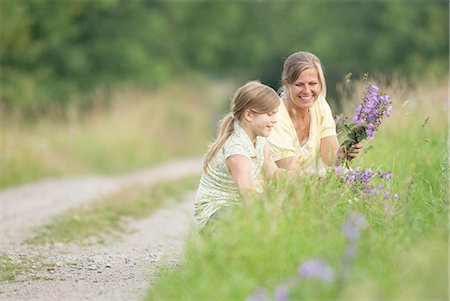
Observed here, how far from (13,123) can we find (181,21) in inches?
585

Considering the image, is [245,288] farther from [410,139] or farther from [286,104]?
[410,139]

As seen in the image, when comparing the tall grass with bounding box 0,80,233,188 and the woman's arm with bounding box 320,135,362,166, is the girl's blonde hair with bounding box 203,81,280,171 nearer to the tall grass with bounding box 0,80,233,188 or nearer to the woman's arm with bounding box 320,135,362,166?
the woman's arm with bounding box 320,135,362,166

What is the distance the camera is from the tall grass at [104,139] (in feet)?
48.1

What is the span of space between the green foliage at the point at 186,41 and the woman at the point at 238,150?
13.8 metres

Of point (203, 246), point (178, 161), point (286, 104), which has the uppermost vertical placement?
point (286, 104)

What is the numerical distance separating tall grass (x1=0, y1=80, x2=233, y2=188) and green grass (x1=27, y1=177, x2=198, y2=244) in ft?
8.72

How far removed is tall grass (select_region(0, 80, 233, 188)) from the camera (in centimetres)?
1466

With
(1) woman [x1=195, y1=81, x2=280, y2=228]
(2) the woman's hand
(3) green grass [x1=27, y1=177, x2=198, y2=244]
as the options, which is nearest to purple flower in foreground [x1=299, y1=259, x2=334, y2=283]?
(1) woman [x1=195, y1=81, x2=280, y2=228]

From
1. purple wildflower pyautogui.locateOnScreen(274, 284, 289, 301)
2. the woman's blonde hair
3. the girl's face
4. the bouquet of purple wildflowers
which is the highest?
the woman's blonde hair

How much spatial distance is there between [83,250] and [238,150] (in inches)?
102

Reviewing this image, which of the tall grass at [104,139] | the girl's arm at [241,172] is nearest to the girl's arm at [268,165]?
the girl's arm at [241,172]

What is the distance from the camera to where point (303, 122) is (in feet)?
21.9

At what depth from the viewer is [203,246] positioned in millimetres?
4848

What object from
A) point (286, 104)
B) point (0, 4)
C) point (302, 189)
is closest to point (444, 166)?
point (286, 104)
